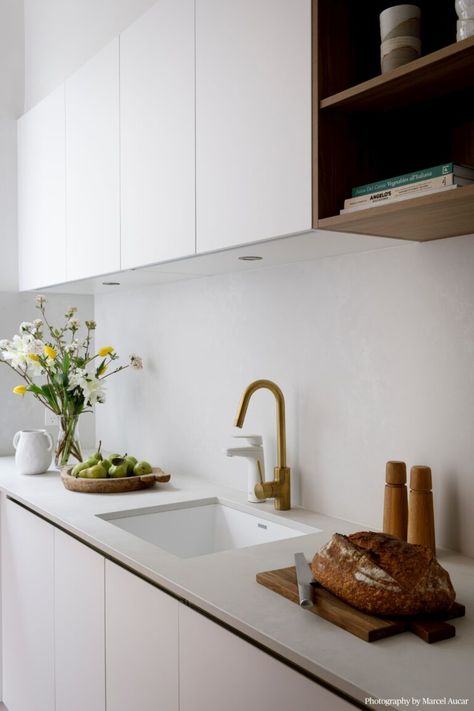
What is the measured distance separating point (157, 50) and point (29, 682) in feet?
6.72

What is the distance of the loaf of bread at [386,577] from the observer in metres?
1.20

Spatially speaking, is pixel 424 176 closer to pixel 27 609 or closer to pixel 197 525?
pixel 197 525

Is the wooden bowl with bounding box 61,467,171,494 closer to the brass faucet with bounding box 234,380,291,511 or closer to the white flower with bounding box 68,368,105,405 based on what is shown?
the white flower with bounding box 68,368,105,405

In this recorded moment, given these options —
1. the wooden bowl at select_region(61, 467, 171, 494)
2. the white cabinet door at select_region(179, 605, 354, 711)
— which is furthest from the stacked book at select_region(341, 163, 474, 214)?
the wooden bowl at select_region(61, 467, 171, 494)

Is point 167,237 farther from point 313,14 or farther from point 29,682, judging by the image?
point 29,682

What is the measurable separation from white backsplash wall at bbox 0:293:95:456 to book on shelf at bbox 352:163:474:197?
2.14 meters

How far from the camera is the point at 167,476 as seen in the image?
7.99ft

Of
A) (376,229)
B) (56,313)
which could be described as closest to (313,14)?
(376,229)

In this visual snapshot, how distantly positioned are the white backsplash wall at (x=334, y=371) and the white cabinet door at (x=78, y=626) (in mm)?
634

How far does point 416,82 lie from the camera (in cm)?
134

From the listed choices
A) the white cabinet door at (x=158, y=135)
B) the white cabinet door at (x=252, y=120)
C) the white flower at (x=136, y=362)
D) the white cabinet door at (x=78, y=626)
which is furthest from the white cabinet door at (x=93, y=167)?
the white cabinet door at (x=78, y=626)

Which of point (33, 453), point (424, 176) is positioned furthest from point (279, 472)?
point (33, 453)

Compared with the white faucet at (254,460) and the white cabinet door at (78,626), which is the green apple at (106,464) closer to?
the white cabinet door at (78,626)

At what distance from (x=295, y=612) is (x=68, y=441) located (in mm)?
1711
